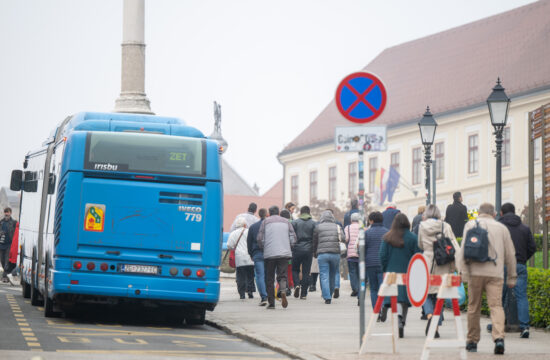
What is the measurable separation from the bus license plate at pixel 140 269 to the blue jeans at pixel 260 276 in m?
5.91

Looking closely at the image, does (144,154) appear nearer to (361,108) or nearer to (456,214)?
(361,108)

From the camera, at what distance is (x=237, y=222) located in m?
25.8

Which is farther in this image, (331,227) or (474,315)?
(331,227)

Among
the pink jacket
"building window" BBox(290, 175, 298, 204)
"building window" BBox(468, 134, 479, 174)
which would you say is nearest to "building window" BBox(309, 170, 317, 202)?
"building window" BBox(290, 175, 298, 204)

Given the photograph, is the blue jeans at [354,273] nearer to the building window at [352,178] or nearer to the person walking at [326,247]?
the person walking at [326,247]

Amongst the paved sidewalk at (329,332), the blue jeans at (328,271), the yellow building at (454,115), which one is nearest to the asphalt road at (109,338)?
the paved sidewalk at (329,332)

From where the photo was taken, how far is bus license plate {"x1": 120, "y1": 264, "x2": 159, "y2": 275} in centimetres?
1780

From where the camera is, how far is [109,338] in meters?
15.7

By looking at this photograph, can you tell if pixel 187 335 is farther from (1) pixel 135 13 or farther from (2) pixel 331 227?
(1) pixel 135 13

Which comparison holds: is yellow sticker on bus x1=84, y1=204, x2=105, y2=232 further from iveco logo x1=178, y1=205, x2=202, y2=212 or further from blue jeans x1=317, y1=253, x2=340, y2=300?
blue jeans x1=317, y1=253, x2=340, y2=300

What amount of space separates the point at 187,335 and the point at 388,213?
385 inches

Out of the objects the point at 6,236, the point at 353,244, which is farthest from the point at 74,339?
the point at 6,236

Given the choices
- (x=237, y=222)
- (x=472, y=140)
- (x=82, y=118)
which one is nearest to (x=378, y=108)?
(x=82, y=118)

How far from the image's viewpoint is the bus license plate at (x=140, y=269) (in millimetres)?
17797
